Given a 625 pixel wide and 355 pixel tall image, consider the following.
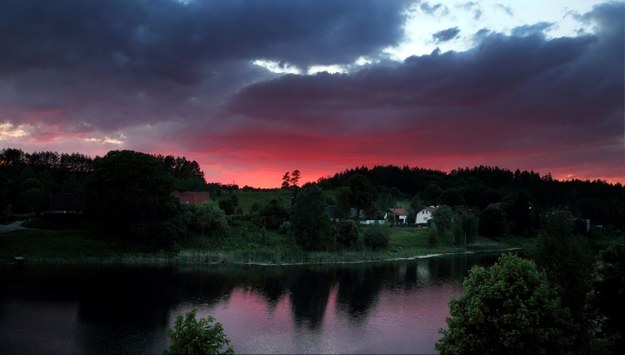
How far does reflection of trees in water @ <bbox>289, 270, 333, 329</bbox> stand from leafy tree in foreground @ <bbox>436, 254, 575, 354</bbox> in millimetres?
17613

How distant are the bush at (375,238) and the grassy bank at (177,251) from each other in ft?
5.07

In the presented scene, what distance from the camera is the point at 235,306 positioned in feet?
169

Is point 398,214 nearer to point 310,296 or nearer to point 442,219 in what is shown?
point 442,219

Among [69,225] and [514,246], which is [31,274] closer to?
[69,225]

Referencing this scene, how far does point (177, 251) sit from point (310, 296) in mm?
31985

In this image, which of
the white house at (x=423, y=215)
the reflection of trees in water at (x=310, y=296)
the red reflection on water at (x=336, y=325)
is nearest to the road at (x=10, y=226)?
the red reflection on water at (x=336, y=325)

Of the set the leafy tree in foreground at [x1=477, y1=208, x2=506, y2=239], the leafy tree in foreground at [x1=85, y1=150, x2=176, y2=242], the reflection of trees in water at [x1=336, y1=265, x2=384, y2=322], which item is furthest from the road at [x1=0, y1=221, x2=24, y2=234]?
the leafy tree in foreground at [x1=477, y1=208, x2=506, y2=239]

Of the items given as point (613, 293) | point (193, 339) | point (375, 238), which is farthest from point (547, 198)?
point (193, 339)

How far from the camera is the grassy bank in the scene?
74062 millimetres

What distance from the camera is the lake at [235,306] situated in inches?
1502

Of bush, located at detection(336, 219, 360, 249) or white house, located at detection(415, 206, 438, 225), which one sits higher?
white house, located at detection(415, 206, 438, 225)

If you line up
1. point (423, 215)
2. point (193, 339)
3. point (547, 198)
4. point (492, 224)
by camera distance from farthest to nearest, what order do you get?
1. point (423, 215)
2. point (492, 224)
3. point (547, 198)
4. point (193, 339)

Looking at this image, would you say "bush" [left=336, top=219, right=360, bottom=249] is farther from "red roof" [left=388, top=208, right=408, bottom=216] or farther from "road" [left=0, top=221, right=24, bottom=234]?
"road" [left=0, top=221, right=24, bottom=234]

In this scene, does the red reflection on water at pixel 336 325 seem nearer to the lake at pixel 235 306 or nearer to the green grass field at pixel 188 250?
the lake at pixel 235 306
